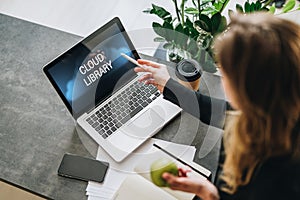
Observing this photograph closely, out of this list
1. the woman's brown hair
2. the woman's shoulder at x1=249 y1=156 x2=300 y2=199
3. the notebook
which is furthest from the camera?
the notebook

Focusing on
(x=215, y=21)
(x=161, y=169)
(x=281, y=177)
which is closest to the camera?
(x=281, y=177)

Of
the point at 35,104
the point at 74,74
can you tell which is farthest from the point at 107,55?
the point at 35,104

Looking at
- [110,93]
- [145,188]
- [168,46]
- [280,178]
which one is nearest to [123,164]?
[145,188]

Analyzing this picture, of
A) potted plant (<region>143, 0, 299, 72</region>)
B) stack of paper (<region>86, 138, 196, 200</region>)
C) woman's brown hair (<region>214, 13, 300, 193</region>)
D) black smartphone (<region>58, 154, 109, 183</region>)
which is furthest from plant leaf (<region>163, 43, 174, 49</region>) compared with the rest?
woman's brown hair (<region>214, 13, 300, 193</region>)

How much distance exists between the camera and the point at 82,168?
52.4 inches

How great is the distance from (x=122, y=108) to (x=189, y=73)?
0.21 meters

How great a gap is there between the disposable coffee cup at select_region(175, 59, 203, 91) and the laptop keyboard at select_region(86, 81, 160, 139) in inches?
3.5

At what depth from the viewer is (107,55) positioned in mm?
1436

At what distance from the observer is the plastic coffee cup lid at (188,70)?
140 cm

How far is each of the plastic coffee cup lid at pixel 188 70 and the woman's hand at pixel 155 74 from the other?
0.12 ft

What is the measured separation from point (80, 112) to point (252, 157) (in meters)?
0.58

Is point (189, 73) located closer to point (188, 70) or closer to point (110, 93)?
point (188, 70)

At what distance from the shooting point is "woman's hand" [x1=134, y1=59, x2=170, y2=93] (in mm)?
1399

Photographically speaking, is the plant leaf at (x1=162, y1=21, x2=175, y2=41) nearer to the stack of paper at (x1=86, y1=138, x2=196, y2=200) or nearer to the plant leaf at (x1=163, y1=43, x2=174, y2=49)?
the plant leaf at (x1=163, y1=43, x2=174, y2=49)
